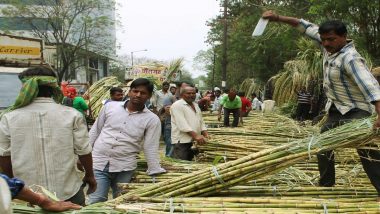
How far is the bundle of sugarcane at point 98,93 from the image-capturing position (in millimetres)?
10734

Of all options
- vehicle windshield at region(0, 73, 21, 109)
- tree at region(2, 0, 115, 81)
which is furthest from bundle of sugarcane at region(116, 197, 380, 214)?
tree at region(2, 0, 115, 81)

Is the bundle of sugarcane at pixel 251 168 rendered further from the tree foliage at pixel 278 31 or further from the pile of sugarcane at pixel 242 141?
the tree foliage at pixel 278 31

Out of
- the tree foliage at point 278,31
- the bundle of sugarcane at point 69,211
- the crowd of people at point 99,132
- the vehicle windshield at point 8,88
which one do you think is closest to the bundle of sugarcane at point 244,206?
the bundle of sugarcane at point 69,211

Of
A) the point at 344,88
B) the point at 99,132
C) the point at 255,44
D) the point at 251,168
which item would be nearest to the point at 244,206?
the point at 251,168

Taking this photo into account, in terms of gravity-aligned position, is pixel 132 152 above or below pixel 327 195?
above

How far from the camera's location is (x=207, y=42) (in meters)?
35.4

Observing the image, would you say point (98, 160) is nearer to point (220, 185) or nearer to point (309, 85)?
point (220, 185)

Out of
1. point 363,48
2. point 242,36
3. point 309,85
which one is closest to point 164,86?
point 309,85

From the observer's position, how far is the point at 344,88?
2.89 m

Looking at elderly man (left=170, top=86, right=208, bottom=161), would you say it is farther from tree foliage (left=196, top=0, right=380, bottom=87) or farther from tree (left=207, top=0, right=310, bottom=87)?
tree (left=207, top=0, right=310, bottom=87)

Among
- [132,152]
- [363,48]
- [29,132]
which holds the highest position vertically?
[363,48]

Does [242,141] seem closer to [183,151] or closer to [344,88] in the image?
[183,151]

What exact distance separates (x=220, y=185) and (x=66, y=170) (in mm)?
942

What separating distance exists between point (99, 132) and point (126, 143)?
0.33m
